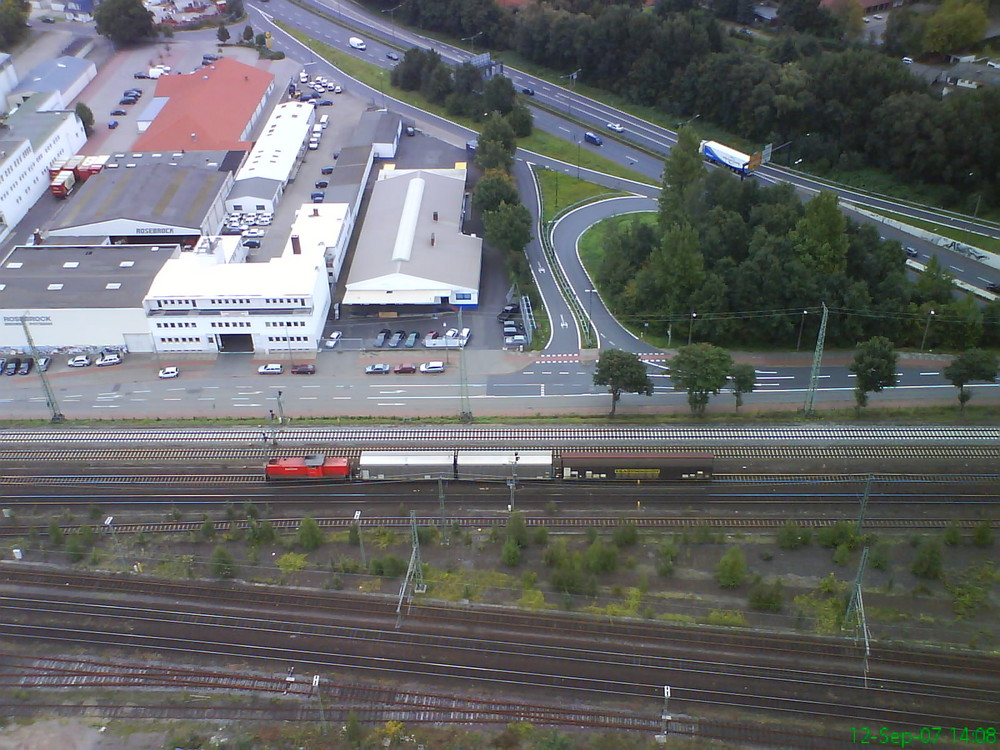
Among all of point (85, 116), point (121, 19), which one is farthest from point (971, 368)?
point (121, 19)

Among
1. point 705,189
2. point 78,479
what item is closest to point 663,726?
point 78,479

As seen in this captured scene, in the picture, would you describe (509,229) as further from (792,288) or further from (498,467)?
(498,467)

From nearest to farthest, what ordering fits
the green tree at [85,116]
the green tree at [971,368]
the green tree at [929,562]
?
the green tree at [929,562] → the green tree at [971,368] → the green tree at [85,116]

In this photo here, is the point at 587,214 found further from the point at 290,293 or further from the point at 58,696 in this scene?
the point at 58,696

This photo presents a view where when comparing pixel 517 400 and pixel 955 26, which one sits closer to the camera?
pixel 517 400

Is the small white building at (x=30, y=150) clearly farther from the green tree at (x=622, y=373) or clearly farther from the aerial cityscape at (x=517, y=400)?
the green tree at (x=622, y=373)
